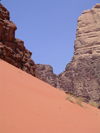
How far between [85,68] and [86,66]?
531 millimetres

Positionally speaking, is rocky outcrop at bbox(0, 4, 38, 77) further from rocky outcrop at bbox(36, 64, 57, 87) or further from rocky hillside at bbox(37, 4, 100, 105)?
rocky outcrop at bbox(36, 64, 57, 87)

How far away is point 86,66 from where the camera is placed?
52219 mm

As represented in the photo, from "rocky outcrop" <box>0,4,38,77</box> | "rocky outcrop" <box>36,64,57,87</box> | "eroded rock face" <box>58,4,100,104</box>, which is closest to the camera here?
"rocky outcrop" <box>0,4,38,77</box>

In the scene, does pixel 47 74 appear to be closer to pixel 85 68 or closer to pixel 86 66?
pixel 85 68

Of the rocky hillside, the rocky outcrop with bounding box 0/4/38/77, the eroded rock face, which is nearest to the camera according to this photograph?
the rocky outcrop with bounding box 0/4/38/77

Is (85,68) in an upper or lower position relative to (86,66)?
lower

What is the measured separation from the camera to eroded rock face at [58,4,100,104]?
163 ft

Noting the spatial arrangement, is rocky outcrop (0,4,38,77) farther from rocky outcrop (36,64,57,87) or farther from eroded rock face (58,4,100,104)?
rocky outcrop (36,64,57,87)

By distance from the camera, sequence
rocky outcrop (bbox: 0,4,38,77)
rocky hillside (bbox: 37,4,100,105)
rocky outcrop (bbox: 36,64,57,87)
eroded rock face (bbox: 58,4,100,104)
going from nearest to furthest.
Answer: rocky outcrop (bbox: 0,4,38,77)
eroded rock face (bbox: 58,4,100,104)
rocky hillside (bbox: 37,4,100,105)
rocky outcrop (bbox: 36,64,57,87)

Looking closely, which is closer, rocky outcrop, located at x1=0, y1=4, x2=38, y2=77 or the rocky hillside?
rocky outcrop, located at x1=0, y1=4, x2=38, y2=77

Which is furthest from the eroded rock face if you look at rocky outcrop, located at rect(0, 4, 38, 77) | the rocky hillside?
rocky outcrop, located at rect(0, 4, 38, 77)

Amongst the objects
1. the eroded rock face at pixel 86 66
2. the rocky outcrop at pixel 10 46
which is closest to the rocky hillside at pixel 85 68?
the eroded rock face at pixel 86 66

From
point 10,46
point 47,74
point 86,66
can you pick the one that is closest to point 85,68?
point 86,66

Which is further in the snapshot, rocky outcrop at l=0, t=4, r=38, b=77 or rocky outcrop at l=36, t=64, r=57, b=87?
rocky outcrop at l=36, t=64, r=57, b=87
